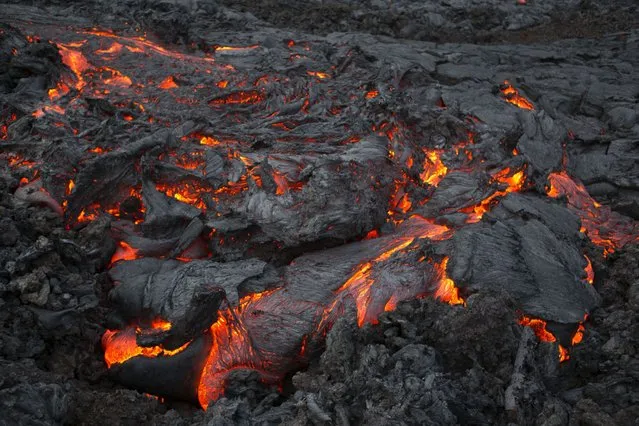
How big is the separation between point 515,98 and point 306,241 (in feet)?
20.8

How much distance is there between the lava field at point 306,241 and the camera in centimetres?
448

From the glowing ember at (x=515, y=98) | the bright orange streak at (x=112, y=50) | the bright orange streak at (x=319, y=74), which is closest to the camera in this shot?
the glowing ember at (x=515, y=98)

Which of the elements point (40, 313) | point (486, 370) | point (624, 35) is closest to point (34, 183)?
point (40, 313)

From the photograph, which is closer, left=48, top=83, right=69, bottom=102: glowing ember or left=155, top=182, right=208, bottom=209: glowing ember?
left=155, top=182, right=208, bottom=209: glowing ember

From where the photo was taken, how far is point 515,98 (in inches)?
394

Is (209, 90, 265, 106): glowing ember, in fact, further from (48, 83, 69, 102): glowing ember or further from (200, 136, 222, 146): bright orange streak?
(48, 83, 69, 102): glowing ember

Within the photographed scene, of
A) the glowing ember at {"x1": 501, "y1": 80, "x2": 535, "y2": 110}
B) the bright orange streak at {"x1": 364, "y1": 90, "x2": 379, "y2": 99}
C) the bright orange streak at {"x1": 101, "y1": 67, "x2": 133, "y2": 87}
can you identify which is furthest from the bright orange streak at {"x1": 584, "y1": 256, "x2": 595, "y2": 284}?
the bright orange streak at {"x1": 101, "y1": 67, "x2": 133, "y2": 87}

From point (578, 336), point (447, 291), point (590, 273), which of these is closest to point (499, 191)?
point (590, 273)

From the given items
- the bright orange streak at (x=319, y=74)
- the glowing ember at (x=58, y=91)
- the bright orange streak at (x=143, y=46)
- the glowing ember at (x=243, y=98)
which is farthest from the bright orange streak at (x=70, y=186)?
the bright orange streak at (x=319, y=74)

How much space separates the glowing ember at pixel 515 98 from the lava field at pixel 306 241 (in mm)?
46

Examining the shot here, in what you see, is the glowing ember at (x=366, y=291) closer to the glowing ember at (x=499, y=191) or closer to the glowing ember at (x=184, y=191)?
the glowing ember at (x=499, y=191)

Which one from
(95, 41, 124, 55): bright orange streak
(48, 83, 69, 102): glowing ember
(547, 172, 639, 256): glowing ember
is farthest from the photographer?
(95, 41, 124, 55): bright orange streak

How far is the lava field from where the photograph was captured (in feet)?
14.7

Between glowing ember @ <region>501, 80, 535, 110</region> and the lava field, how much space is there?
0.05m
